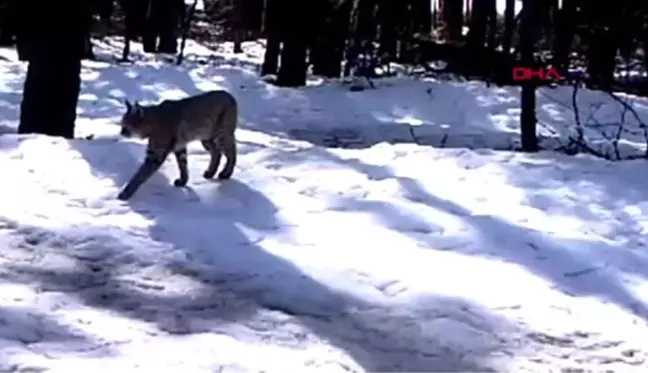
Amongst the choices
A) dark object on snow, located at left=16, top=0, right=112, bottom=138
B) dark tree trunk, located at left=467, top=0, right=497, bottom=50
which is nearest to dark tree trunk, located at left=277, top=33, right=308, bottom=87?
dark tree trunk, located at left=467, top=0, right=497, bottom=50

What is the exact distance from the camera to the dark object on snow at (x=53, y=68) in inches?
413

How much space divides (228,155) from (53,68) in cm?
287

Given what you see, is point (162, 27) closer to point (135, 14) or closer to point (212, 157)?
point (135, 14)

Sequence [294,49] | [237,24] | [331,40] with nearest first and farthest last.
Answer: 1. [294,49]
2. [331,40]
3. [237,24]

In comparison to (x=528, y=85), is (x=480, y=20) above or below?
above

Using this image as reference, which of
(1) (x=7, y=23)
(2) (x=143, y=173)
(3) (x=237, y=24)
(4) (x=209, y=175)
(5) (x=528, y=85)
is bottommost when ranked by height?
(4) (x=209, y=175)

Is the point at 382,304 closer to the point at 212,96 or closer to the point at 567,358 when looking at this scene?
the point at 567,358

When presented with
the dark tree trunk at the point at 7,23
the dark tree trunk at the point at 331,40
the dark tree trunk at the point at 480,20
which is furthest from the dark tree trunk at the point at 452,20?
the dark tree trunk at the point at 7,23

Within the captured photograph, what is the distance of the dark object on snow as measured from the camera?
10.5 m

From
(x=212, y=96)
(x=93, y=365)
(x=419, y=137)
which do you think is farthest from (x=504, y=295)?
(x=419, y=137)

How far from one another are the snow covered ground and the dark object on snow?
1365 millimetres

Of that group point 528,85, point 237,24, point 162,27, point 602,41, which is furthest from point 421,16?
point 528,85

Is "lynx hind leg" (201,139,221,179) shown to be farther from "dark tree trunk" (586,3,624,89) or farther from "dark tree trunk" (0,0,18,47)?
"dark tree trunk" (0,0,18,47)

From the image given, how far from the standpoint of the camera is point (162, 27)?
33844mm
